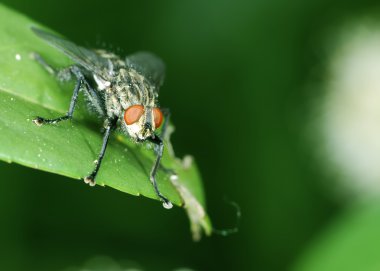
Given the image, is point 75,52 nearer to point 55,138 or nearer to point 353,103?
point 55,138

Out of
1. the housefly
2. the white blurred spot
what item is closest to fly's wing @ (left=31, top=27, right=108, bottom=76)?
the housefly

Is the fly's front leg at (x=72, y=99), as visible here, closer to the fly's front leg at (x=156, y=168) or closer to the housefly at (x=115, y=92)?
the housefly at (x=115, y=92)

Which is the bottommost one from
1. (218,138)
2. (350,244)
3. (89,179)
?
(218,138)

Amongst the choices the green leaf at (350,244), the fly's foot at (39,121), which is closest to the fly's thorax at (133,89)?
the fly's foot at (39,121)

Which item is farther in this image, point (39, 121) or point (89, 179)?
point (39, 121)

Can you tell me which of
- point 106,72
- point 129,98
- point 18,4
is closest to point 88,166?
point 129,98

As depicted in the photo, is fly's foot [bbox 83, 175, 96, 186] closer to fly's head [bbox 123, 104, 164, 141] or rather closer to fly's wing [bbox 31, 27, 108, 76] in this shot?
fly's head [bbox 123, 104, 164, 141]

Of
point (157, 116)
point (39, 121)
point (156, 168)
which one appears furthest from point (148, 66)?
point (39, 121)
